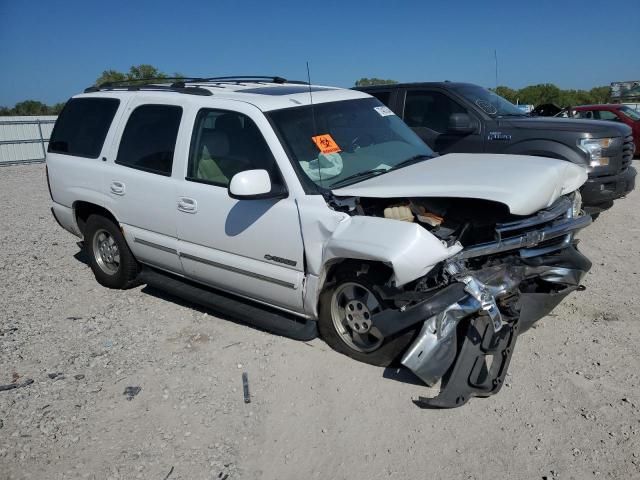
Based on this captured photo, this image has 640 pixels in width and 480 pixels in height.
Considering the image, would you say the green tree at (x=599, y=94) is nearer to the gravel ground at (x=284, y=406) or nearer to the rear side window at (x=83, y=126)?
the gravel ground at (x=284, y=406)

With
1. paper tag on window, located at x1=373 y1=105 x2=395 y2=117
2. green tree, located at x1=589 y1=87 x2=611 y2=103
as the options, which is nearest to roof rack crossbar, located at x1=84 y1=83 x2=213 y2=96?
paper tag on window, located at x1=373 y1=105 x2=395 y2=117

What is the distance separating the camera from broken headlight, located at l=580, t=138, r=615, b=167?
652 cm

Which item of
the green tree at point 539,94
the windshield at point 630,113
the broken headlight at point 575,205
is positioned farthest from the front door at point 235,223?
the green tree at point 539,94

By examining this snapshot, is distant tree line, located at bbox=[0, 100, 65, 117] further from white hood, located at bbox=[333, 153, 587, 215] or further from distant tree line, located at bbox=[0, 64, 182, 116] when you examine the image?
white hood, located at bbox=[333, 153, 587, 215]

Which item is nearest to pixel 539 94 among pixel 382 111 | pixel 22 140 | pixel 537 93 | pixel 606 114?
pixel 537 93

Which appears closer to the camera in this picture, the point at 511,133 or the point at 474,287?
the point at 474,287

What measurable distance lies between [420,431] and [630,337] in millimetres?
1949

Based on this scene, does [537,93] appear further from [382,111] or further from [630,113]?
[382,111]

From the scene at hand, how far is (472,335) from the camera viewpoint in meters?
3.42

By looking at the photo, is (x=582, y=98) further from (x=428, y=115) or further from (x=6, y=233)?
(x=6, y=233)

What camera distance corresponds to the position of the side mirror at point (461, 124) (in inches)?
268

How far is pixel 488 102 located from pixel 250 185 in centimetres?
475

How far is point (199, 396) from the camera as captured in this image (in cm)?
366

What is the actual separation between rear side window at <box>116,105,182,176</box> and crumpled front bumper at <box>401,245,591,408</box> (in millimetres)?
2584
